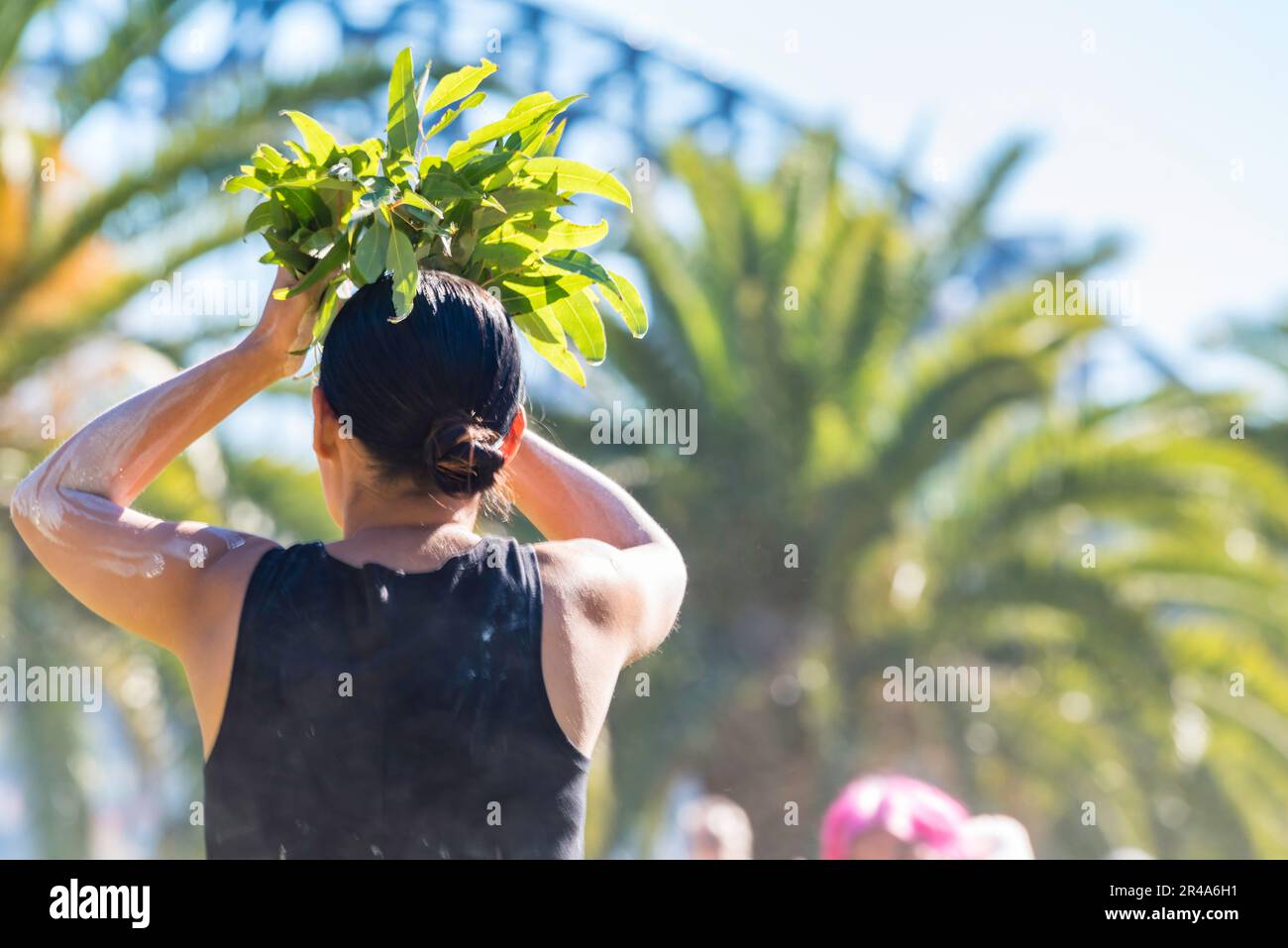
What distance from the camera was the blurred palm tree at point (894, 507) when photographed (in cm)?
973

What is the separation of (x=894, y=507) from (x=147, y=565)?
334 inches

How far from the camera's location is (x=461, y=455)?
6.00 feet

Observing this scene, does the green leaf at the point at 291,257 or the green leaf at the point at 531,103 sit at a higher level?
the green leaf at the point at 531,103

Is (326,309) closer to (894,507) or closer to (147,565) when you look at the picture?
(147,565)

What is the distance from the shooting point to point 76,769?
8734mm

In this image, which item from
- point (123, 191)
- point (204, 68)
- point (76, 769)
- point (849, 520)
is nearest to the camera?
point (123, 191)

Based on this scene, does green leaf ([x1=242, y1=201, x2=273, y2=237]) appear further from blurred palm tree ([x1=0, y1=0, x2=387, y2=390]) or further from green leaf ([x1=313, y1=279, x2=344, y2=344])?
blurred palm tree ([x1=0, y1=0, x2=387, y2=390])

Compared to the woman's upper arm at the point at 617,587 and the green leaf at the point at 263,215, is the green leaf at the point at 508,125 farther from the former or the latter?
the woman's upper arm at the point at 617,587

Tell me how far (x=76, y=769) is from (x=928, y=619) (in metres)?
5.34

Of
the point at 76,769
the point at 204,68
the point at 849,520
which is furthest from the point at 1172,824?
the point at 204,68

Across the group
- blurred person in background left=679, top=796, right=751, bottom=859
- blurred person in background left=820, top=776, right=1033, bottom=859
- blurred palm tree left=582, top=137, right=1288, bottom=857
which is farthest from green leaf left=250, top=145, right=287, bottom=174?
blurred palm tree left=582, top=137, right=1288, bottom=857

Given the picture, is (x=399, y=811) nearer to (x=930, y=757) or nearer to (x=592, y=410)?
(x=592, y=410)

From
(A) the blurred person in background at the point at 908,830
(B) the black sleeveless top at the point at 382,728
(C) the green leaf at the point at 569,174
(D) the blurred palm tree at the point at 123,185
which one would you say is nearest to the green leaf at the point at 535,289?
(C) the green leaf at the point at 569,174

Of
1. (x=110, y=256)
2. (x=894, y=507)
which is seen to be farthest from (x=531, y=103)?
(x=894, y=507)
